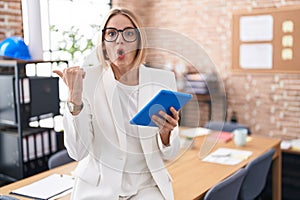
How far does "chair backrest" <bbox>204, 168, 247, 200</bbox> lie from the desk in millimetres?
89

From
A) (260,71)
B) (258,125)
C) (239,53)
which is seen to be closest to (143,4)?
(239,53)

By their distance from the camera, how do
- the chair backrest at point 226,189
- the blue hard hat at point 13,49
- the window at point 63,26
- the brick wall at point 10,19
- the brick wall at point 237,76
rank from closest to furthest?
the chair backrest at point 226,189
the blue hard hat at point 13,49
the brick wall at point 10,19
the window at point 63,26
the brick wall at point 237,76

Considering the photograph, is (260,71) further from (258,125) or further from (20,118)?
(20,118)

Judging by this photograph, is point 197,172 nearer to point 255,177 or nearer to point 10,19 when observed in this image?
point 255,177

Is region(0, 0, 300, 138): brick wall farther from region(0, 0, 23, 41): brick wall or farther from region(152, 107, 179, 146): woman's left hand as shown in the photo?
region(152, 107, 179, 146): woman's left hand

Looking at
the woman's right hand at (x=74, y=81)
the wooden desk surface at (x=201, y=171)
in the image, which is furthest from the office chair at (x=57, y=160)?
the woman's right hand at (x=74, y=81)

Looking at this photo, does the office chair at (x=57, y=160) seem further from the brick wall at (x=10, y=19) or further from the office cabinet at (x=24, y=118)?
the brick wall at (x=10, y=19)

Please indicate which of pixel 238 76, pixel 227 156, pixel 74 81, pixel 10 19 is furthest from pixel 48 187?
pixel 238 76

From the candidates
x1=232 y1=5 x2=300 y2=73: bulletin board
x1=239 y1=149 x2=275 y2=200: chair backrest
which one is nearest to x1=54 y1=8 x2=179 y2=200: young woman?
x1=239 y1=149 x2=275 y2=200: chair backrest

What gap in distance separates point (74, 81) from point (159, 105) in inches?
12.3

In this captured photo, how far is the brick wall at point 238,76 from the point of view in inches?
161

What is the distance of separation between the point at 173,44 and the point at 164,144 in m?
0.40

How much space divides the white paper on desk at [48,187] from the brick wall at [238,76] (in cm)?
256

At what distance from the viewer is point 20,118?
258 cm
